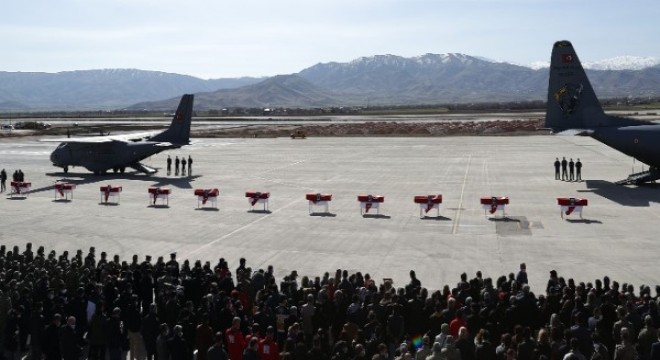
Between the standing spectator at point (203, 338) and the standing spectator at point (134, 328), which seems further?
the standing spectator at point (134, 328)

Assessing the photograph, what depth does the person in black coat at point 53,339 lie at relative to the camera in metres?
14.1

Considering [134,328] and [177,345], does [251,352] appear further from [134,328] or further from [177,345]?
[134,328]

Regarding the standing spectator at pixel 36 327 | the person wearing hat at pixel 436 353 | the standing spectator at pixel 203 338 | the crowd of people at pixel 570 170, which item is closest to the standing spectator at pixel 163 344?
the standing spectator at pixel 203 338

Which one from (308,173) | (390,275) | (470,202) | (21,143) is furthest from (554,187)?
(21,143)

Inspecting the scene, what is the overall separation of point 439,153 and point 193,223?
42.6 metres

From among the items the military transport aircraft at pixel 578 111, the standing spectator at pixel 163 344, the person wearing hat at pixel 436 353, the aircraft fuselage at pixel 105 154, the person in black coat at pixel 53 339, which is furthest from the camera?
the aircraft fuselage at pixel 105 154

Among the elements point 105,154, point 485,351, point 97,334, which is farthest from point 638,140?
point 105,154

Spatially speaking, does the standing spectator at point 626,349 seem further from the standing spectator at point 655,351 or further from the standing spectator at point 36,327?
the standing spectator at point 36,327

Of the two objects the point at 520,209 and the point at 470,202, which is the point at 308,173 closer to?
the point at 470,202

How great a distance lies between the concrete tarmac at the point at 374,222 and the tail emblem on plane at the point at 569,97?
5330mm

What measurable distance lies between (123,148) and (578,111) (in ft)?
115

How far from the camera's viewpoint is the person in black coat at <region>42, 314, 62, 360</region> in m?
14.1

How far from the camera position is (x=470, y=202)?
37219 millimetres

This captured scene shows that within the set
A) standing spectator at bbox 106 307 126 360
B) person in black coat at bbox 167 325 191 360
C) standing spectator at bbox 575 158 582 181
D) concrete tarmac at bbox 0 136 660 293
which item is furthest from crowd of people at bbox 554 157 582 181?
person in black coat at bbox 167 325 191 360
